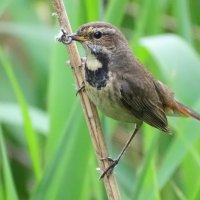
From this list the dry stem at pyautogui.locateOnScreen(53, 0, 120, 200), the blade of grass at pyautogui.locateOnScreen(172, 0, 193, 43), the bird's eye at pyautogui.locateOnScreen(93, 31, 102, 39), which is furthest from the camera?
the blade of grass at pyautogui.locateOnScreen(172, 0, 193, 43)

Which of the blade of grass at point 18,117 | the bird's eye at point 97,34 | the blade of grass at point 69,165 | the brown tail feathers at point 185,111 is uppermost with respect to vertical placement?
the bird's eye at point 97,34

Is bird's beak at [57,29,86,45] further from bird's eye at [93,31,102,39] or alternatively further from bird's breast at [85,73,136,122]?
bird's breast at [85,73,136,122]

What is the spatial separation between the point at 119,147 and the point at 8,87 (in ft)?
2.60

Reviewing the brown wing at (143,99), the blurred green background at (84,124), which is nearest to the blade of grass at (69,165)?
the blurred green background at (84,124)

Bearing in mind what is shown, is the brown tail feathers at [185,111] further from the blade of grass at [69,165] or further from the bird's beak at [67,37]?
the bird's beak at [67,37]

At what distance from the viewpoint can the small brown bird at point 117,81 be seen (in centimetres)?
273

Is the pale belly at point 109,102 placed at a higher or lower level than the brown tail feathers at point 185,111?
higher

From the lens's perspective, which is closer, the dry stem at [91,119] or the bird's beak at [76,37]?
the dry stem at [91,119]

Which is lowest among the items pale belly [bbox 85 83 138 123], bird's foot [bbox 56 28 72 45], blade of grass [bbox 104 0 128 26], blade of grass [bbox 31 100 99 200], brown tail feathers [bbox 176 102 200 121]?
blade of grass [bbox 31 100 99 200]

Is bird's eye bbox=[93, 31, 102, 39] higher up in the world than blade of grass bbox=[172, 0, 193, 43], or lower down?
lower down

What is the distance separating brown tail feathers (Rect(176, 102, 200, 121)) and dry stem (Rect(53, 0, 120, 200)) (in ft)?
1.83

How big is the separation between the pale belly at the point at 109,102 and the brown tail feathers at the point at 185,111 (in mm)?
241

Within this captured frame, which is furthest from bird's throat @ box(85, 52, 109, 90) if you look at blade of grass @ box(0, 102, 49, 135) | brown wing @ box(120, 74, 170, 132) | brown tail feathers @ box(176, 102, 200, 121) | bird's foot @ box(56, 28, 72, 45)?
blade of grass @ box(0, 102, 49, 135)

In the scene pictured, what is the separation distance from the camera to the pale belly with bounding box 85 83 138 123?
274 cm
